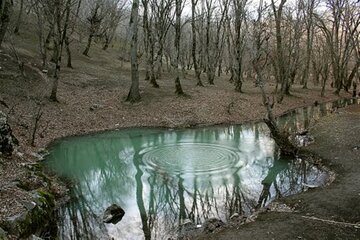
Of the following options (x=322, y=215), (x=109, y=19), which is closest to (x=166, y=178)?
(x=322, y=215)

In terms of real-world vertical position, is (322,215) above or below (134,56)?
below

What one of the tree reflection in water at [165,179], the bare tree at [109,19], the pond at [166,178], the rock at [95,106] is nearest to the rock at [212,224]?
the pond at [166,178]

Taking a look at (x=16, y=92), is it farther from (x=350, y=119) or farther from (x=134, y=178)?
(x=350, y=119)

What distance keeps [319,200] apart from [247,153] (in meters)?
6.94

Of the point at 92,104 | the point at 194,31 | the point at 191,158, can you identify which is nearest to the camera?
the point at 191,158

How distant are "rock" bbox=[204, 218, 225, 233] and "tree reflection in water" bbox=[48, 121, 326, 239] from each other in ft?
1.62

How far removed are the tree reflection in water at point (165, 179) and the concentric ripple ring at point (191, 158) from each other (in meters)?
0.04

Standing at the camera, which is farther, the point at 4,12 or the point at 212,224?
the point at 4,12

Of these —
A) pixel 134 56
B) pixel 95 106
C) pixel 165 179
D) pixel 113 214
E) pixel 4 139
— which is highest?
pixel 134 56

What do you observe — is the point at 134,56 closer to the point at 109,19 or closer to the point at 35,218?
the point at 35,218

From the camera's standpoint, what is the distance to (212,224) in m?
10.2

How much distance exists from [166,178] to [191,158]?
107 inches

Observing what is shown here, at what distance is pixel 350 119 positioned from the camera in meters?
23.5

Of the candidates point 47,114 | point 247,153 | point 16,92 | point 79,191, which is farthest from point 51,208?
point 16,92
